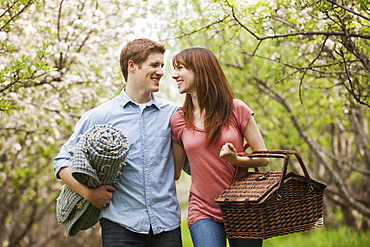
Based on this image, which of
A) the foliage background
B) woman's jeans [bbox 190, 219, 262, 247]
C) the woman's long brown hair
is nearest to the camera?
woman's jeans [bbox 190, 219, 262, 247]

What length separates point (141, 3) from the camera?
609cm

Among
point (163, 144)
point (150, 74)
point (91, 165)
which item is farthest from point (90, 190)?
point (150, 74)

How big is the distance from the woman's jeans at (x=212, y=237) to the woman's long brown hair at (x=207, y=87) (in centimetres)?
68

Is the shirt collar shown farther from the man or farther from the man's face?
the man's face

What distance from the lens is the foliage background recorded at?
13.6 feet

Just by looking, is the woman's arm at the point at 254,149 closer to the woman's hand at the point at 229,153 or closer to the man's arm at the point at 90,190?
the woman's hand at the point at 229,153

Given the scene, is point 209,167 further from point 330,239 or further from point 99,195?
point 330,239

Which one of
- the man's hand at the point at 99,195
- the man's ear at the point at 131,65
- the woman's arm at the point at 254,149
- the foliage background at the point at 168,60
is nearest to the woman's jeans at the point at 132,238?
the man's hand at the point at 99,195

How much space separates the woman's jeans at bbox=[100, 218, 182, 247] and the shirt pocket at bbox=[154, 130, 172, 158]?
1.75ft

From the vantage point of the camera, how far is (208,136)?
3.21 m

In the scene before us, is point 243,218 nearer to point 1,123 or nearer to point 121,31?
point 121,31

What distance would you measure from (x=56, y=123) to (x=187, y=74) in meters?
3.51

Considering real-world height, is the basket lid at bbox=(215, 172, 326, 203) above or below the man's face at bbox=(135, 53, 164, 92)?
below

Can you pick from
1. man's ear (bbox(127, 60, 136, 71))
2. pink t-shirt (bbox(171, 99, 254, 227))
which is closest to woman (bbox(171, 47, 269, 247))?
pink t-shirt (bbox(171, 99, 254, 227))
